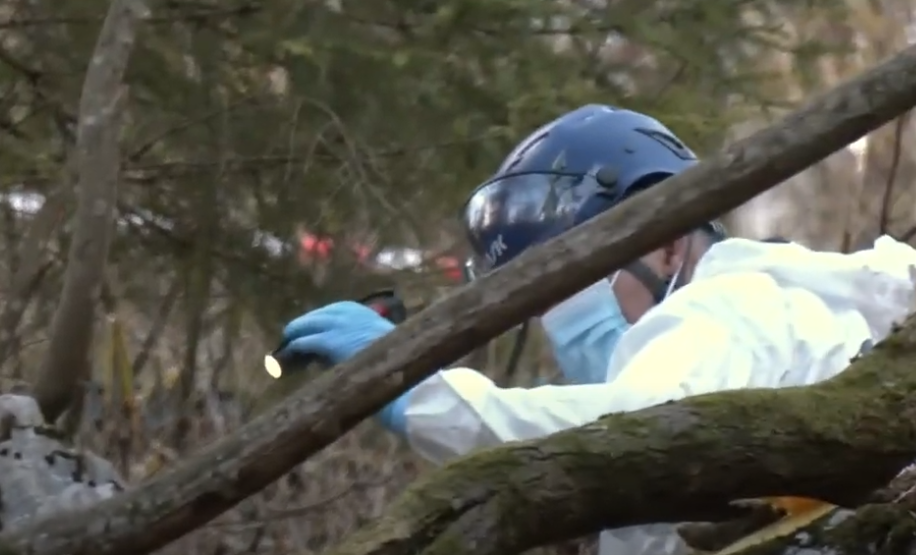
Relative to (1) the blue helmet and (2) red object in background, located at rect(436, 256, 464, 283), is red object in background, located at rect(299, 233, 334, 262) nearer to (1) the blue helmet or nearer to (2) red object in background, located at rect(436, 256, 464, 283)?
(2) red object in background, located at rect(436, 256, 464, 283)

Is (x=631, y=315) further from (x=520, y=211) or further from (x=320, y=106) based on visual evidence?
(x=320, y=106)

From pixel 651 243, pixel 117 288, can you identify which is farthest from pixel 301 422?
pixel 117 288

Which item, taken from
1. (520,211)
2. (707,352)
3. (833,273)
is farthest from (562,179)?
(707,352)

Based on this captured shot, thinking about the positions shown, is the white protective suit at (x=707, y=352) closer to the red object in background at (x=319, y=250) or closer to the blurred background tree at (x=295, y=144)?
the blurred background tree at (x=295, y=144)

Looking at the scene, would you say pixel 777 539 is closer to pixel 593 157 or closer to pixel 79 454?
pixel 593 157

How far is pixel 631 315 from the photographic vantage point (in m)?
3.34

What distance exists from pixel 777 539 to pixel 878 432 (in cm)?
21

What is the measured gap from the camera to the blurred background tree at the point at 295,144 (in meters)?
5.10

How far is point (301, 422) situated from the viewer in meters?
1.67

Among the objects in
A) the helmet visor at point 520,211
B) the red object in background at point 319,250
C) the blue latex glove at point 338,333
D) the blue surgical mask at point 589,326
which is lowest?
the red object in background at point 319,250

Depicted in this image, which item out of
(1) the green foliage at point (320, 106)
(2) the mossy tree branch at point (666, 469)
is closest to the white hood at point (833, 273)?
(2) the mossy tree branch at point (666, 469)

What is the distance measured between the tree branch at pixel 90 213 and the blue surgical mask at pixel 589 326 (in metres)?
1.07

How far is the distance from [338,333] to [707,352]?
2.41 feet

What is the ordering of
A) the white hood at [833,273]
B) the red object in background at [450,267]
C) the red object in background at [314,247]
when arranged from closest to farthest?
the white hood at [833,273] → the red object in background at [314,247] → the red object in background at [450,267]
